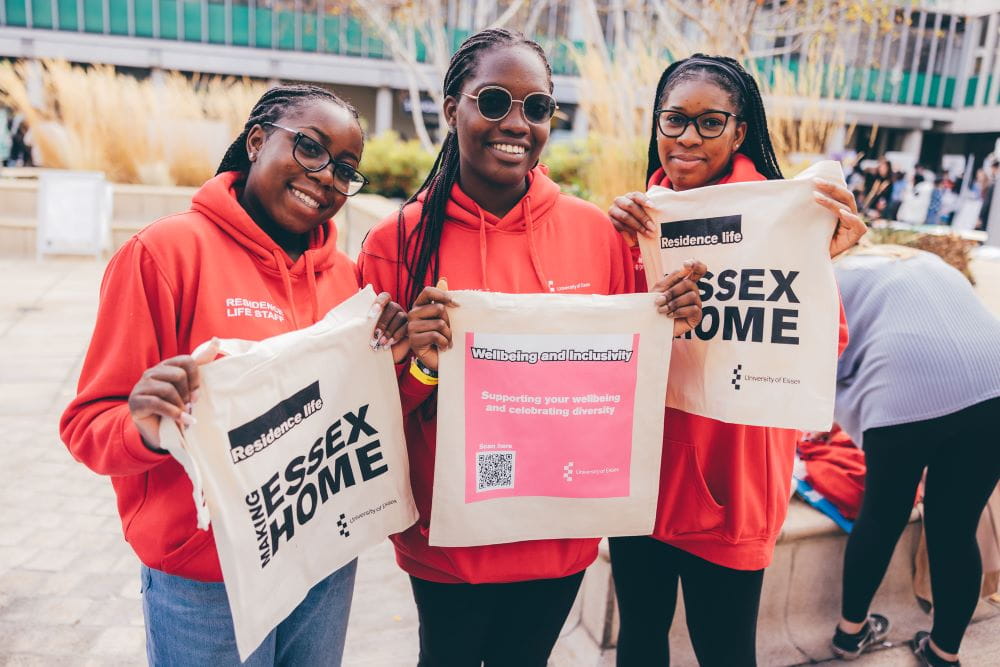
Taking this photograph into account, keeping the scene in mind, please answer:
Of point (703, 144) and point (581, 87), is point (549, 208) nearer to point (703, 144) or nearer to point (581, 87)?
point (703, 144)

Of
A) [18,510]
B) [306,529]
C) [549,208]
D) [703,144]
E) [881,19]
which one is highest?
[881,19]

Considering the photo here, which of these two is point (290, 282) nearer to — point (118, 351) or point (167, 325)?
point (167, 325)

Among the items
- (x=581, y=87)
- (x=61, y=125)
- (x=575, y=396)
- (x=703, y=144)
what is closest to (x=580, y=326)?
(x=575, y=396)

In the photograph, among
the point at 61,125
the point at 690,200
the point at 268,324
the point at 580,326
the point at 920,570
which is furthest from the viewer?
the point at 61,125

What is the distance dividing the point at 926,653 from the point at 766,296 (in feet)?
7.36

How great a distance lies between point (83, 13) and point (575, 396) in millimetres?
32410

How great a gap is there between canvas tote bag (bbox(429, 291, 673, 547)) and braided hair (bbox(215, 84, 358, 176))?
2.05 ft

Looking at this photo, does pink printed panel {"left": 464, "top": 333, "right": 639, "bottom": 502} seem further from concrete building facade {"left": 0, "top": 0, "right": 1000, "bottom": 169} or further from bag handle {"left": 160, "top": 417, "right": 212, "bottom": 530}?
concrete building facade {"left": 0, "top": 0, "right": 1000, "bottom": 169}

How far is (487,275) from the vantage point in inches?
77.5

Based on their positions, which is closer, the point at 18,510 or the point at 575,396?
the point at 575,396

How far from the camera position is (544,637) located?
2.07 metres

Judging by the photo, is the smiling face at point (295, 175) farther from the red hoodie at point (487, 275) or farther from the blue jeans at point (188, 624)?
the blue jeans at point (188, 624)

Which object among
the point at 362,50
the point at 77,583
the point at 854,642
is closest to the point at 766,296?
the point at 854,642

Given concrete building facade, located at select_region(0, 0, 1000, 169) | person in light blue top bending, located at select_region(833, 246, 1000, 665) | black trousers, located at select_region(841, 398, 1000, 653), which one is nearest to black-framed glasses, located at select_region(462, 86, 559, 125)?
person in light blue top bending, located at select_region(833, 246, 1000, 665)
